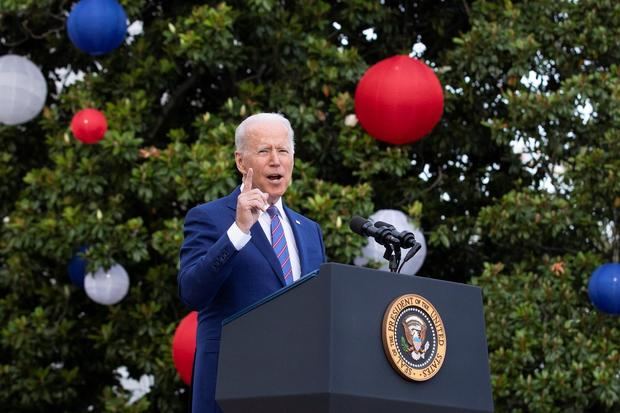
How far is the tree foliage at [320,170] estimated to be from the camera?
8812mm

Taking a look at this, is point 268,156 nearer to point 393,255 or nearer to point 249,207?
point 249,207

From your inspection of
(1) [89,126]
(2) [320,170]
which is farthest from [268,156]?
(2) [320,170]

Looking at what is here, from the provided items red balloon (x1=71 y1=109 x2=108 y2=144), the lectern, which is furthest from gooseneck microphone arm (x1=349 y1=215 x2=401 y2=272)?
red balloon (x1=71 y1=109 x2=108 y2=144)

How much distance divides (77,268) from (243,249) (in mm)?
5920

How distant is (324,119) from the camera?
948 cm

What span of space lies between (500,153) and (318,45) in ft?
6.81

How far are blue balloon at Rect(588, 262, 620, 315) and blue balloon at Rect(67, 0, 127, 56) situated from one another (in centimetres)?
385

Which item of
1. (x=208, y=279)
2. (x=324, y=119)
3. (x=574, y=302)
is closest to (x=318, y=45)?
(x=324, y=119)

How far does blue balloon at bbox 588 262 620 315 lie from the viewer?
829 centimetres

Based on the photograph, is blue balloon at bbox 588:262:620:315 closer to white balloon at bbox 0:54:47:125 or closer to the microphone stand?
white balloon at bbox 0:54:47:125

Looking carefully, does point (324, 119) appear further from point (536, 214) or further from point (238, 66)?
point (536, 214)

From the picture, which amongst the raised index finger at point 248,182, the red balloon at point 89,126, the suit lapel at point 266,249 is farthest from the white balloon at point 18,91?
the raised index finger at point 248,182

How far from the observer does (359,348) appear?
2973 mm

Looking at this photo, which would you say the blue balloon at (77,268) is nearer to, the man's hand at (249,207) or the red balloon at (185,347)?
the red balloon at (185,347)
